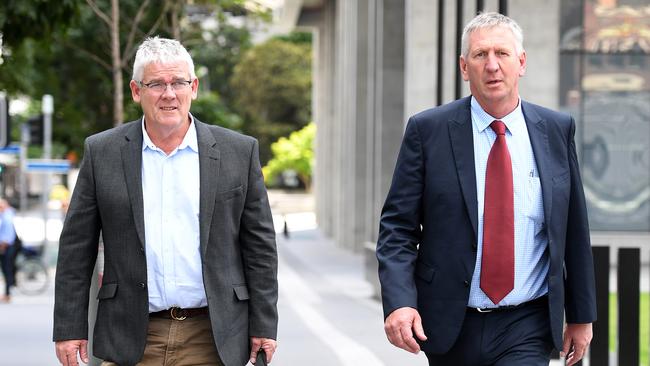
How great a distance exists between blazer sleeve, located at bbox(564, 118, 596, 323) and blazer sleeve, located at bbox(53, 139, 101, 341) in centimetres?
178

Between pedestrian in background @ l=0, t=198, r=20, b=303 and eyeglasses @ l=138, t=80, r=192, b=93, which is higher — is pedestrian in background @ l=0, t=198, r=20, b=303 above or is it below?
below

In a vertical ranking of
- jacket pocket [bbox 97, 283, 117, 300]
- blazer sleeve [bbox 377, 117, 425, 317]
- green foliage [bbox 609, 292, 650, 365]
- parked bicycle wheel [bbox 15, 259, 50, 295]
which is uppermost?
blazer sleeve [bbox 377, 117, 425, 317]

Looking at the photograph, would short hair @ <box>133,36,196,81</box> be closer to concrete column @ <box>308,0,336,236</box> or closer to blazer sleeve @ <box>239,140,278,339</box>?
blazer sleeve @ <box>239,140,278,339</box>

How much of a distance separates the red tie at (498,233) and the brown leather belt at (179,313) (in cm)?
105

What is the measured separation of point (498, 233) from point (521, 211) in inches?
4.8

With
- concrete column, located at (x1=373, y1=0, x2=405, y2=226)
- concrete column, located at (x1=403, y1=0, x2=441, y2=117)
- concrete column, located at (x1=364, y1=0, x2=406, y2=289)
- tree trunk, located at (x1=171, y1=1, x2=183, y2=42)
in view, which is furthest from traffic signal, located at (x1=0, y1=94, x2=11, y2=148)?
concrete column, located at (x1=364, y1=0, x2=406, y2=289)

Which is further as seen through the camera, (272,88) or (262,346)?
(272,88)

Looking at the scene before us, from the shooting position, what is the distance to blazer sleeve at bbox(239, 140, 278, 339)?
16.7ft

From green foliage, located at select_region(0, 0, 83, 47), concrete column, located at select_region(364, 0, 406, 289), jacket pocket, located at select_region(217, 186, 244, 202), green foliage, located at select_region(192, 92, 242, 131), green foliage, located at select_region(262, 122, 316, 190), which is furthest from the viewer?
green foliage, located at select_region(262, 122, 316, 190)

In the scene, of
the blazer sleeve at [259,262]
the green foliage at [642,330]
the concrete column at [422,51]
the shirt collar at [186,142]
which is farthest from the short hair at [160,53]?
the concrete column at [422,51]

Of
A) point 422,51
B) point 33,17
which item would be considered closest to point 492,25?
point 33,17

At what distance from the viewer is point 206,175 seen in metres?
5.02

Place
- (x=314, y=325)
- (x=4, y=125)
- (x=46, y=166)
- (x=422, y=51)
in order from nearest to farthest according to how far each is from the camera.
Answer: (x=4, y=125) → (x=314, y=325) → (x=422, y=51) → (x=46, y=166)

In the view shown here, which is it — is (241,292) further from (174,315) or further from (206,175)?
(206,175)
